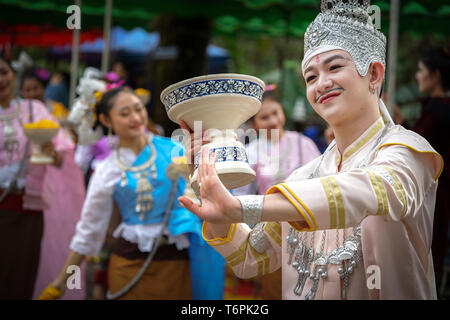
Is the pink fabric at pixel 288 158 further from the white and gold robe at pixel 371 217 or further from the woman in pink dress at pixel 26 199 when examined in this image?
Result: the white and gold robe at pixel 371 217

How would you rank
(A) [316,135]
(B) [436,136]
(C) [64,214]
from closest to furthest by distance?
(B) [436,136], (C) [64,214], (A) [316,135]

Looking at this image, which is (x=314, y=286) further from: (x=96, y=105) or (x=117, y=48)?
(x=117, y=48)

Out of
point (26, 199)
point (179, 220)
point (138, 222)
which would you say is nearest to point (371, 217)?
point (179, 220)

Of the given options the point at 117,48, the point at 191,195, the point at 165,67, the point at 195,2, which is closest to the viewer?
the point at 191,195

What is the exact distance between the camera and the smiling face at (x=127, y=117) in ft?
11.1

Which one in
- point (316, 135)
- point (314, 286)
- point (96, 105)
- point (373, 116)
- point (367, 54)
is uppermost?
point (316, 135)

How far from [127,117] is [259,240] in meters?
1.81

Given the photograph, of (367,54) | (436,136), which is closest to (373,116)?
(367,54)

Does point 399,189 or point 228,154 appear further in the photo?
point 228,154

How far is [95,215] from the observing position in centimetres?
334

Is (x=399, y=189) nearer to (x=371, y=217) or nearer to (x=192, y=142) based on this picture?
(x=371, y=217)

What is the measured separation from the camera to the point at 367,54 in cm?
169

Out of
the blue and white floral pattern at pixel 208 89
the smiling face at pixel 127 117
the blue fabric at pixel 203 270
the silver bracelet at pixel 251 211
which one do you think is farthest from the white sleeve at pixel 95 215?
the silver bracelet at pixel 251 211

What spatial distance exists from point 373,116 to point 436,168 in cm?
28
